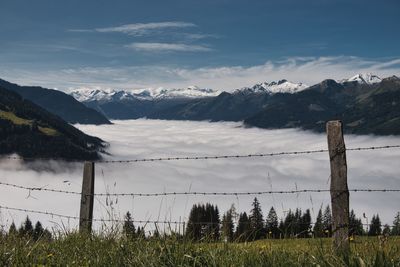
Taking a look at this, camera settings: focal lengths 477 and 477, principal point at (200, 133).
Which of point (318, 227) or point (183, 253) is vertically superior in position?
point (318, 227)

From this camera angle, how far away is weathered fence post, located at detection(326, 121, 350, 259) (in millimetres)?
8039

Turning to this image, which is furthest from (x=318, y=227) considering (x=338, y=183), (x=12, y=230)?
(x=12, y=230)

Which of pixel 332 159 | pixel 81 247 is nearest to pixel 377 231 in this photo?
pixel 332 159

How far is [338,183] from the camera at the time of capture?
8.29 m

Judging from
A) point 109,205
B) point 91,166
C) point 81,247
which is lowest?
point 81,247

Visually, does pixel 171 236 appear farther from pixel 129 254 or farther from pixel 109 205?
pixel 109 205

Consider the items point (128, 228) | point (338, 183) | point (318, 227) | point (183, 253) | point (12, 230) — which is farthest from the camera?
point (12, 230)

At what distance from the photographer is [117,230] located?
26.8 ft

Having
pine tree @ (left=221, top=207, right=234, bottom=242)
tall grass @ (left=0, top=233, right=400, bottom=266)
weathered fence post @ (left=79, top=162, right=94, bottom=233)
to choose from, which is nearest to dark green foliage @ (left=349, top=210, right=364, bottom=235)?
tall grass @ (left=0, top=233, right=400, bottom=266)

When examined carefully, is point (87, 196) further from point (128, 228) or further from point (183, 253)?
point (183, 253)

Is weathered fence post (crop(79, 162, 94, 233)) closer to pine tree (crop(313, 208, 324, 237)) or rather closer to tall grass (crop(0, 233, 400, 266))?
tall grass (crop(0, 233, 400, 266))

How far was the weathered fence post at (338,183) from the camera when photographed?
8.04 metres

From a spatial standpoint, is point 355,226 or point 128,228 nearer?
point 355,226

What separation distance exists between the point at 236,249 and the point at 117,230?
2.50m
